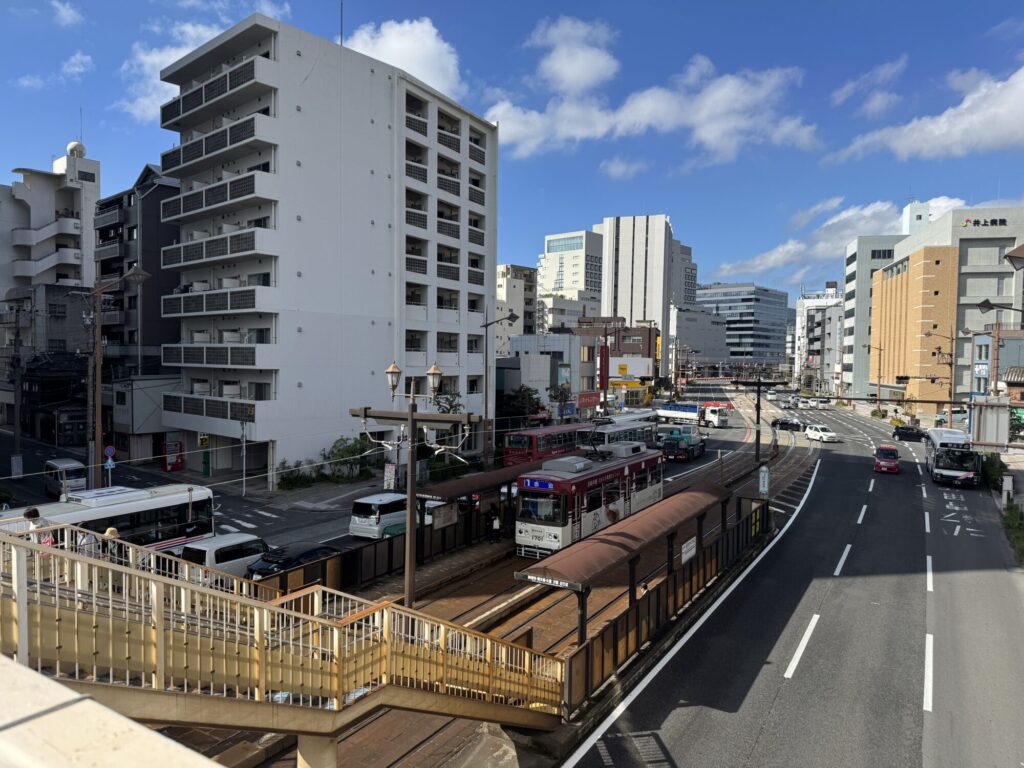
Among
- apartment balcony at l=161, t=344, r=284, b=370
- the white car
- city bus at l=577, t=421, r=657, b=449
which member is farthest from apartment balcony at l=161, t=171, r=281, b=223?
the white car

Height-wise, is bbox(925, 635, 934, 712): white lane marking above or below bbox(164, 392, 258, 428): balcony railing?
below

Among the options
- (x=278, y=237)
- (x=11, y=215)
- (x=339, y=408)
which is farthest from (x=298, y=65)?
(x=11, y=215)

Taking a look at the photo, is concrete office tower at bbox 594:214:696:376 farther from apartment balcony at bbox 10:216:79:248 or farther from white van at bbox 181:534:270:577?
white van at bbox 181:534:270:577

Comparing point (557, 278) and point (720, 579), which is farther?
point (557, 278)

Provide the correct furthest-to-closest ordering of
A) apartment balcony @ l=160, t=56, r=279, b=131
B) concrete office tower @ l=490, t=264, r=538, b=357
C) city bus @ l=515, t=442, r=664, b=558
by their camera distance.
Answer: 1. concrete office tower @ l=490, t=264, r=538, b=357
2. apartment balcony @ l=160, t=56, r=279, b=131
3. city bus @ l=515, t=442, r=664, b=558

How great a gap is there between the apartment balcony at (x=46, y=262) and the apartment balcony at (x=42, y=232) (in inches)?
57.0

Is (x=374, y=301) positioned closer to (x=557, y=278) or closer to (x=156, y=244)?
(x=156, y=244)

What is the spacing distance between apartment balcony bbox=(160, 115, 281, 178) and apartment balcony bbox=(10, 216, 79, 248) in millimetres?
24484

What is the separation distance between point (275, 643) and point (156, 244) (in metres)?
49.6

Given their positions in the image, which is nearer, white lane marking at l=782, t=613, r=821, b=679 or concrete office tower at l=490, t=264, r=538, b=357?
white lane marking at l=782, t=613, r=821, b=679

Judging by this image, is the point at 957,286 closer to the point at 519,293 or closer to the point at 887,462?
the point at 887,462

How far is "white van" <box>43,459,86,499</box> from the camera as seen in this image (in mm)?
30359

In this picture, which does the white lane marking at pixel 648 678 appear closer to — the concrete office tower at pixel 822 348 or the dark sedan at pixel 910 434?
the dark sedan at pixel 910 434

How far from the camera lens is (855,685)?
44.3ft
